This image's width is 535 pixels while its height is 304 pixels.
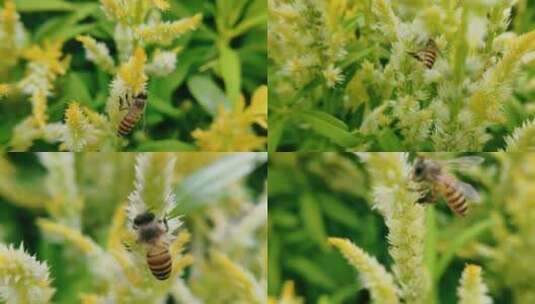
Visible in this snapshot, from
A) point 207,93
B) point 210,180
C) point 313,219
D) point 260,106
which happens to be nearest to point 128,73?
point 260,106

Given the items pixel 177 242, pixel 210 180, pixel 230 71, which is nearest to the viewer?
pixel 177 242

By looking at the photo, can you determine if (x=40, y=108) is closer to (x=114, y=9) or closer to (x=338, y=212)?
(x=114, y=9)

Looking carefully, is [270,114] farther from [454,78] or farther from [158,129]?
[454,78]

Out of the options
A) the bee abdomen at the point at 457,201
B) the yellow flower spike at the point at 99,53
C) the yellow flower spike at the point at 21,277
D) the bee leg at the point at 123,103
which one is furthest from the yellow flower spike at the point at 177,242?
the yellow flower spike at the point at 99,53

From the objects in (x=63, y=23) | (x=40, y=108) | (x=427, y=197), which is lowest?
(x=427, y=197)

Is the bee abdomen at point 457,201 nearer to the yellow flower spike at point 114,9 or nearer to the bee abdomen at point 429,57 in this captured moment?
the bee abdomen at point 429,57

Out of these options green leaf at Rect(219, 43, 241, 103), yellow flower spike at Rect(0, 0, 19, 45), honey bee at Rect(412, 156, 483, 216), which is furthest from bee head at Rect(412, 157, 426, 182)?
yellow flower spike at Rect(0, 0, 19, 45)

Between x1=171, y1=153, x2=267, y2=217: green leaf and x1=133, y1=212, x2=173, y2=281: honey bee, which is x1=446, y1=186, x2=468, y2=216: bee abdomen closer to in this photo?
x1=133, y1=212, x2=173, y2=281: honey bee
